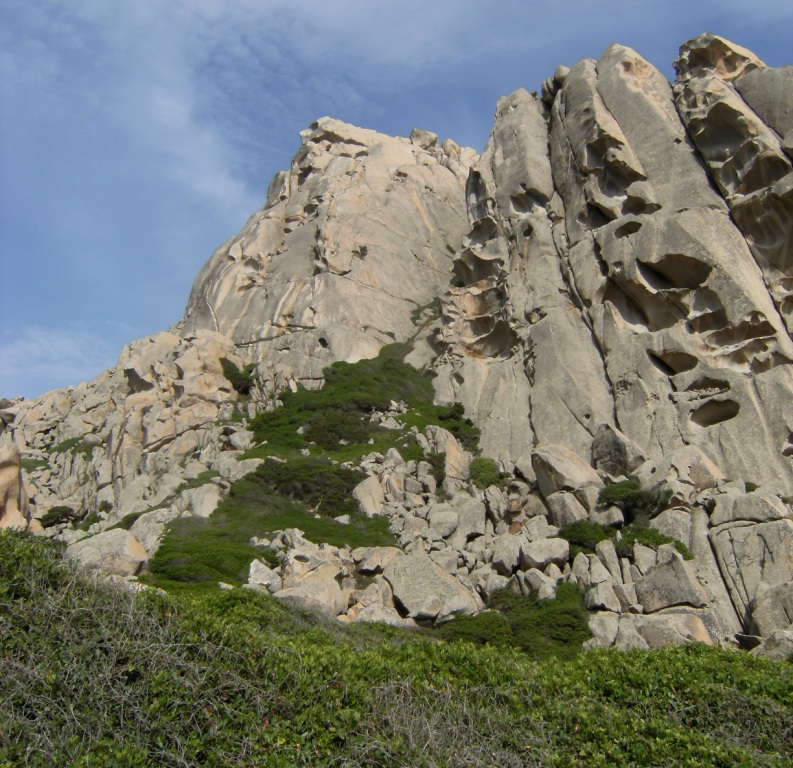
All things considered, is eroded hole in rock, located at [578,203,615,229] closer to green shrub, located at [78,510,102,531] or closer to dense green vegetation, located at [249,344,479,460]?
dense green vegetation, located at [249,344,479,460]

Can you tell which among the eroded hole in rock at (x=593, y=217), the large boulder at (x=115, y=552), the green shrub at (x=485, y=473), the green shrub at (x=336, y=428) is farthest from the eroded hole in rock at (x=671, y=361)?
the large boulder at (x=115, y=552)

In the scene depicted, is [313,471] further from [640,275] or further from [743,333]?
[743,333]

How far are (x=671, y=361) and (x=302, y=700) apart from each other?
30.5 m

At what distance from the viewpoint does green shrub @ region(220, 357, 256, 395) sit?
5259cm

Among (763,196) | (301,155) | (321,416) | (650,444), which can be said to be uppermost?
(301,155)

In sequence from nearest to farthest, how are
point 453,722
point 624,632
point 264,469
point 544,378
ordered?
point 453,722
point 624,632
point 264,469
point 544,378

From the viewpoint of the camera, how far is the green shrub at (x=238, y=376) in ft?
173

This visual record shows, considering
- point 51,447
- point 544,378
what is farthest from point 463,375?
point 51,447

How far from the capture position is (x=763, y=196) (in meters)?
40.1

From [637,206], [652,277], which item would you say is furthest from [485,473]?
[637,206]

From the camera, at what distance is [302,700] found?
13562 millimetres

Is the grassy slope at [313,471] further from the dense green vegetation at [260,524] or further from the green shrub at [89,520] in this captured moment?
the green shrub at [89,520]

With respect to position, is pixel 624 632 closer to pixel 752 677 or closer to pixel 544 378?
pixel 752 677

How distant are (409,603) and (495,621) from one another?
2.83 meters
